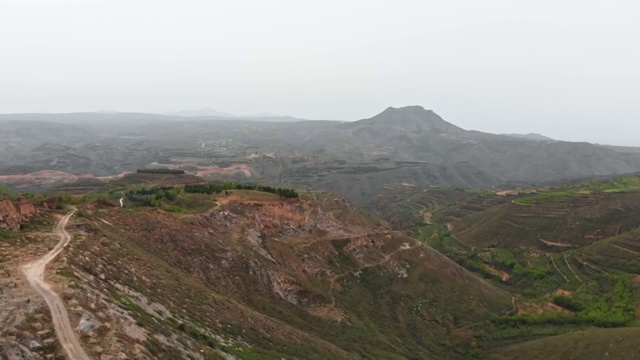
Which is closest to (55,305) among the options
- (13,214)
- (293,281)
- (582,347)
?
(13,214)

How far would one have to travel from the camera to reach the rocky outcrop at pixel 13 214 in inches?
1331

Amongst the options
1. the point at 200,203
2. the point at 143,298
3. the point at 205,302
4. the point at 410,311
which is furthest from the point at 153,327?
the point at 410,311

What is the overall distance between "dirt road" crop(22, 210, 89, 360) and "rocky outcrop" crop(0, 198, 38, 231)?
5.92 metres

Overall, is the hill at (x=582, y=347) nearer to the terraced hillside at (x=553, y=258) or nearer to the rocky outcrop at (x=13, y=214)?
the terraced hillside at (x=553, y=258)

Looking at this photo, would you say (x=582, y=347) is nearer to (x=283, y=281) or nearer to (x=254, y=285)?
(x=283, y=281)

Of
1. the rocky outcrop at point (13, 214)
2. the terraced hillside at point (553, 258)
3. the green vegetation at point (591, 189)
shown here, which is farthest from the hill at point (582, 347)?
the green vegetation at point (591, 189)

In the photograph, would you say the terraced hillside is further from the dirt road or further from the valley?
the dirt road

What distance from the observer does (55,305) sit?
2319 centimetres

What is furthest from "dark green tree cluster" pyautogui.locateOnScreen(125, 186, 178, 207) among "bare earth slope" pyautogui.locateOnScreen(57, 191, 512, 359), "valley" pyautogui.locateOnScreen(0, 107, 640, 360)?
"bare earth slope" pyautogui.locateOnScreen(57, 191, 512, 359)

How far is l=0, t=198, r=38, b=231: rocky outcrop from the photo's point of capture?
33816 mm

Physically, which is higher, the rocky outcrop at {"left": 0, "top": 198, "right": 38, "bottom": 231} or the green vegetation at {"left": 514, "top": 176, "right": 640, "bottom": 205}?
the rocky outcrop at {"left": 0, "top": 198, "right": 38, "bottom": 231}

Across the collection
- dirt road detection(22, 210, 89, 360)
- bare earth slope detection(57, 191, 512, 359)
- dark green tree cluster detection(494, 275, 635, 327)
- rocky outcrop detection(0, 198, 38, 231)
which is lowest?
dark green tree cluster detection(494, 275, 635, 327)

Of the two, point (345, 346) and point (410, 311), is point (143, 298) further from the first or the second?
point (410, 311)

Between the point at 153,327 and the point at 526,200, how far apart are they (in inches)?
5319
